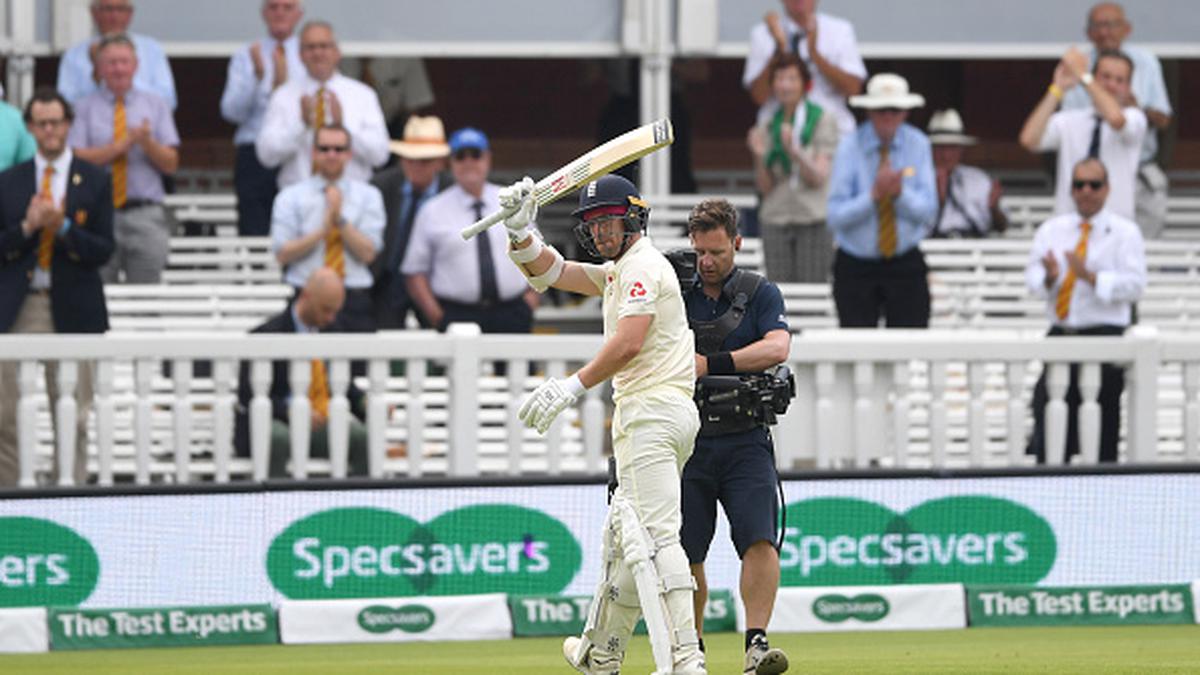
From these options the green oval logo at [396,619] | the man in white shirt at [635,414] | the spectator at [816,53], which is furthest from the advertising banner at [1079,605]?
the spectator at [816,53]

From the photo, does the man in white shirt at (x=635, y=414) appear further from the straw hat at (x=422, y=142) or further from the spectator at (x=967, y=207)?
the spectator at (x=967, y=207)

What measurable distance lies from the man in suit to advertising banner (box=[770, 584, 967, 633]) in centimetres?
425

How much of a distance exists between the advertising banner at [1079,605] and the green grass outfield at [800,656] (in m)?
0.15

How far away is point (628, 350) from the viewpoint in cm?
930

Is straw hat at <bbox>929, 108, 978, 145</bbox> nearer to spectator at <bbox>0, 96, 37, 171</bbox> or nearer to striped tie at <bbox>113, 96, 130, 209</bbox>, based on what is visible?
striped tie at <bbox>113, 96, 130, 209</bbox>

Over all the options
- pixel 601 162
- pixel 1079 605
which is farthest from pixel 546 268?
pixel 1079 605

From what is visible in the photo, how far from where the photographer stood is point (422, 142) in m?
16.7

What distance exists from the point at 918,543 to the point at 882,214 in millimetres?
2960

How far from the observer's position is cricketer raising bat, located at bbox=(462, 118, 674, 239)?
9570mm

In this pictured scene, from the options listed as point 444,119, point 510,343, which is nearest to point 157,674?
point 510,343

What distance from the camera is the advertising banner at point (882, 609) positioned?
13.2 metres

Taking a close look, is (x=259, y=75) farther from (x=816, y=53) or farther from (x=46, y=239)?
(x=816, y=53)

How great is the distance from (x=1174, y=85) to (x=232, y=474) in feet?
34.7

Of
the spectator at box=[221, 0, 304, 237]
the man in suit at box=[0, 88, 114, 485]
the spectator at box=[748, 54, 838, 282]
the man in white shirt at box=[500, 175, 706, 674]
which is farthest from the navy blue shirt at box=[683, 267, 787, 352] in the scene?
the spectator at box=[221, 0, 304, 237]
